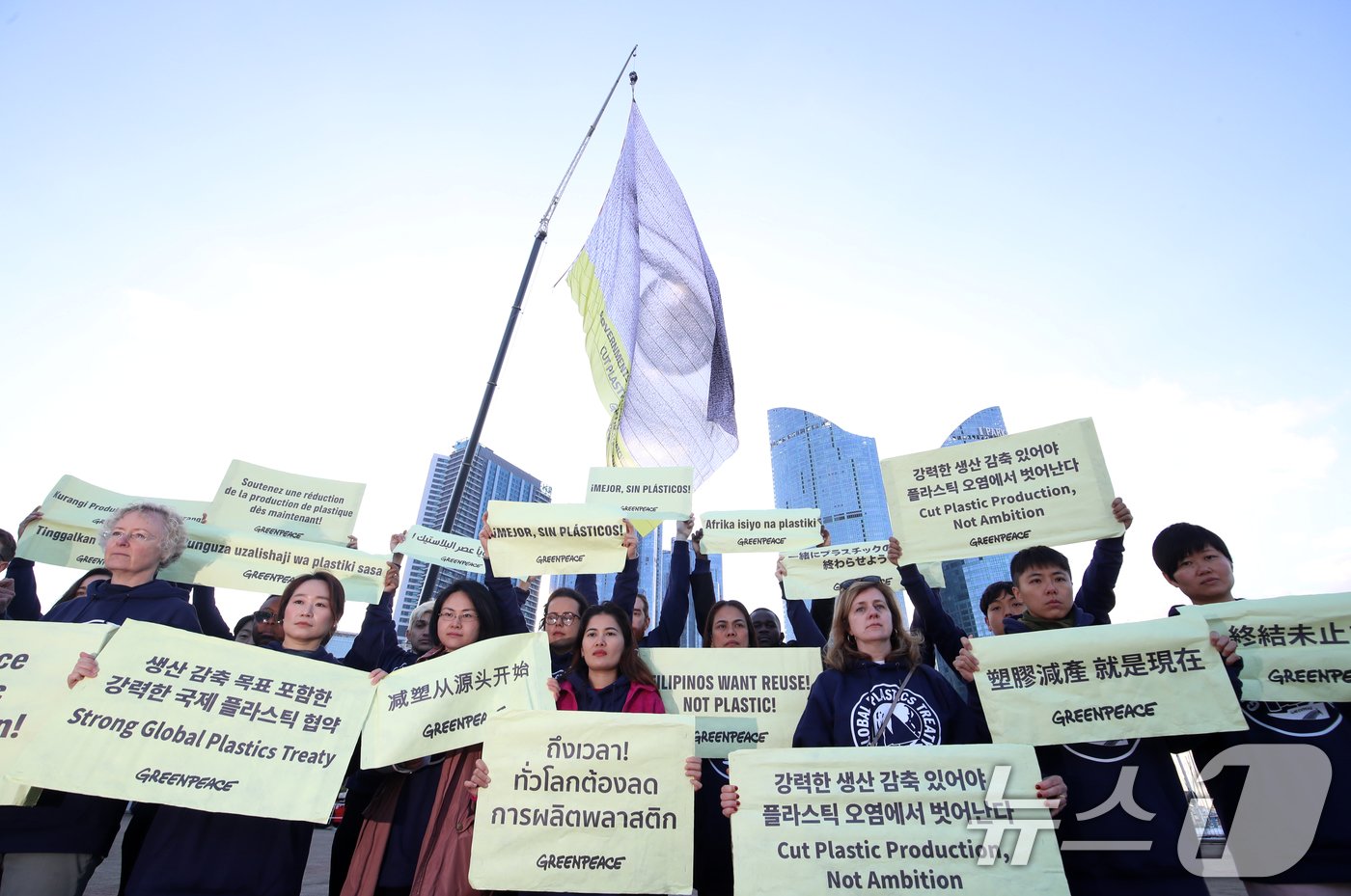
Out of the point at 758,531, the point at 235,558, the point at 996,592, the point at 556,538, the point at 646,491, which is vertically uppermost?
the point at 646,491

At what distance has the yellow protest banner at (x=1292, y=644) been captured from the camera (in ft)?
10.0

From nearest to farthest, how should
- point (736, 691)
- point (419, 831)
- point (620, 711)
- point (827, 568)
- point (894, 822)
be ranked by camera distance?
point (894, 822), point (419, 831), point (620, 711), point (736, 691), point (827, 568)

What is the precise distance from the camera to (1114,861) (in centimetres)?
300

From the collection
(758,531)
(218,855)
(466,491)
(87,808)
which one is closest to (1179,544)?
(758,531)

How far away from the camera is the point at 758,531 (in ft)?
20.4

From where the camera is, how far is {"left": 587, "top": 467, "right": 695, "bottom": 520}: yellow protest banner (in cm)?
602

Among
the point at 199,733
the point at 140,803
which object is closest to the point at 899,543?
the point at 199,733

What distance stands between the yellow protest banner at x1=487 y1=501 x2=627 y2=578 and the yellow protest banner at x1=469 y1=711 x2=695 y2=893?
195 centimetres

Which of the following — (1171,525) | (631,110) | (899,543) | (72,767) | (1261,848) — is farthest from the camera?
(631,110)

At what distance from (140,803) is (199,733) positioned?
578 mm

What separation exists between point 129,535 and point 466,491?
1344cm

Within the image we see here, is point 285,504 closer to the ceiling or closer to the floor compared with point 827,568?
closer to the ceiling

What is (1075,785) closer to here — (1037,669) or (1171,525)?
(1037,669)

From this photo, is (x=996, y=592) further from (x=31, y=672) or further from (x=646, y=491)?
(x=31, y=672)
